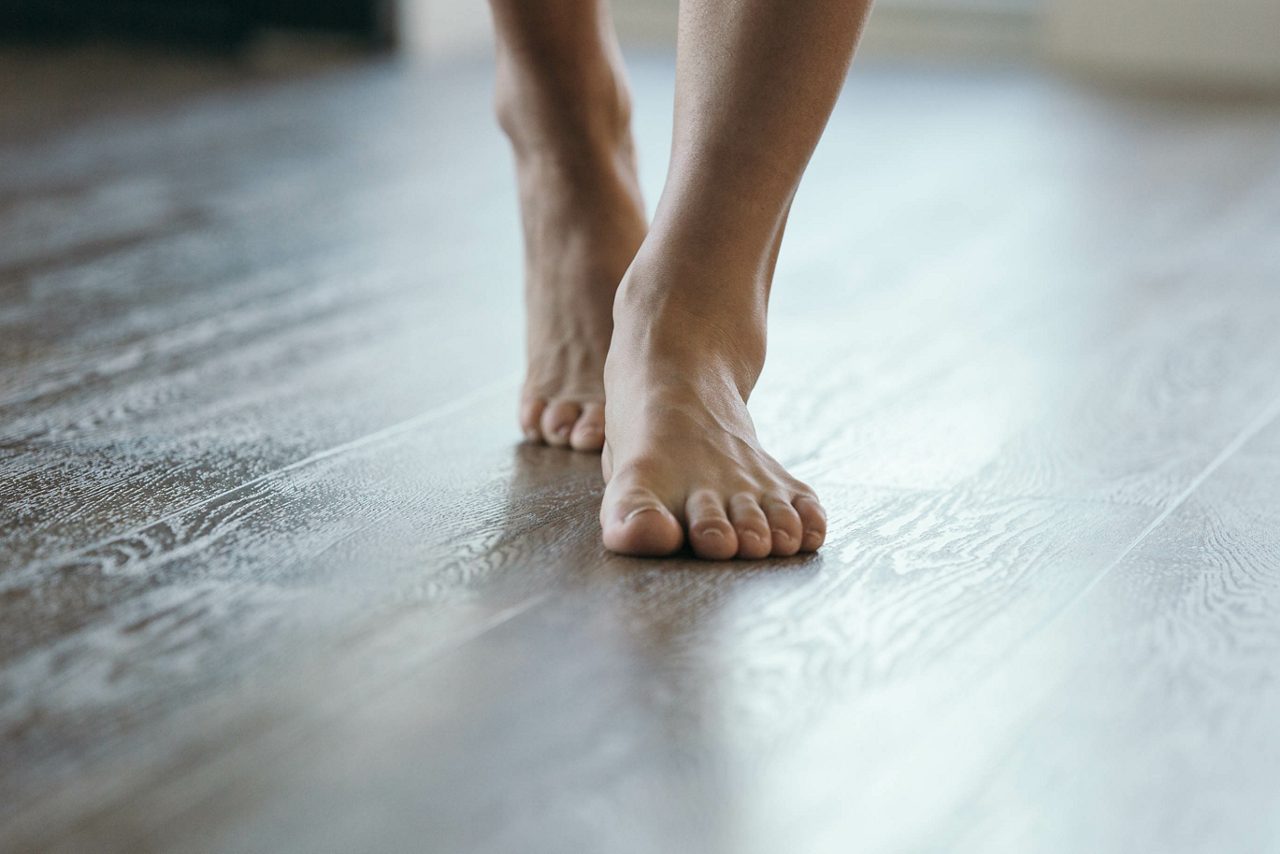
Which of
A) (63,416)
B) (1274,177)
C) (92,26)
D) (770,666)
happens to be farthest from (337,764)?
(92,26)

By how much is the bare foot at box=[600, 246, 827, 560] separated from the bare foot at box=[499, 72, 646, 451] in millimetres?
157

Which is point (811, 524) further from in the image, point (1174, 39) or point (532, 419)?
point (1174, 39)

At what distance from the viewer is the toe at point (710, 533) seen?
0.86 m

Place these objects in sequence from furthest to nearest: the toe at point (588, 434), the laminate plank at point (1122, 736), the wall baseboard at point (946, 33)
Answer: the wall baseboard at point (946, 33) → the toe at point (588, 434) → the laminate plank at point (1122, 736)

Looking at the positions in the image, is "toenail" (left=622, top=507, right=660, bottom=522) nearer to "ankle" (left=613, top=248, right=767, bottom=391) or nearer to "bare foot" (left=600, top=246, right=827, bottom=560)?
"bare foot" (left=600, top=246, right=827, bottom=560)

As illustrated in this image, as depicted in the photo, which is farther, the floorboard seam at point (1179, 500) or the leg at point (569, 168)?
the leg at point (569, 168)

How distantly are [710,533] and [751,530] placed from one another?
0.9 inches

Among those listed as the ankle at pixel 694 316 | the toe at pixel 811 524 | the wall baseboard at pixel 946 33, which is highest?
the ankle at pixel 694 316

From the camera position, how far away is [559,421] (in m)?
1.10

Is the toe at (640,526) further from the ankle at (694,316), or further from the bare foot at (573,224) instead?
the bare foot at (573,224)

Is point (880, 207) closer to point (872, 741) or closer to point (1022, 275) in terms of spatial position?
point (1022, 275)

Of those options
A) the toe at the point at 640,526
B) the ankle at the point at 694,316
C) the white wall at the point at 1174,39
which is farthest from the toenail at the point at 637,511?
the white wall at the point at 1174,39

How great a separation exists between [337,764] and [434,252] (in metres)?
1.17

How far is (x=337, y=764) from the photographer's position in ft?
2.07
